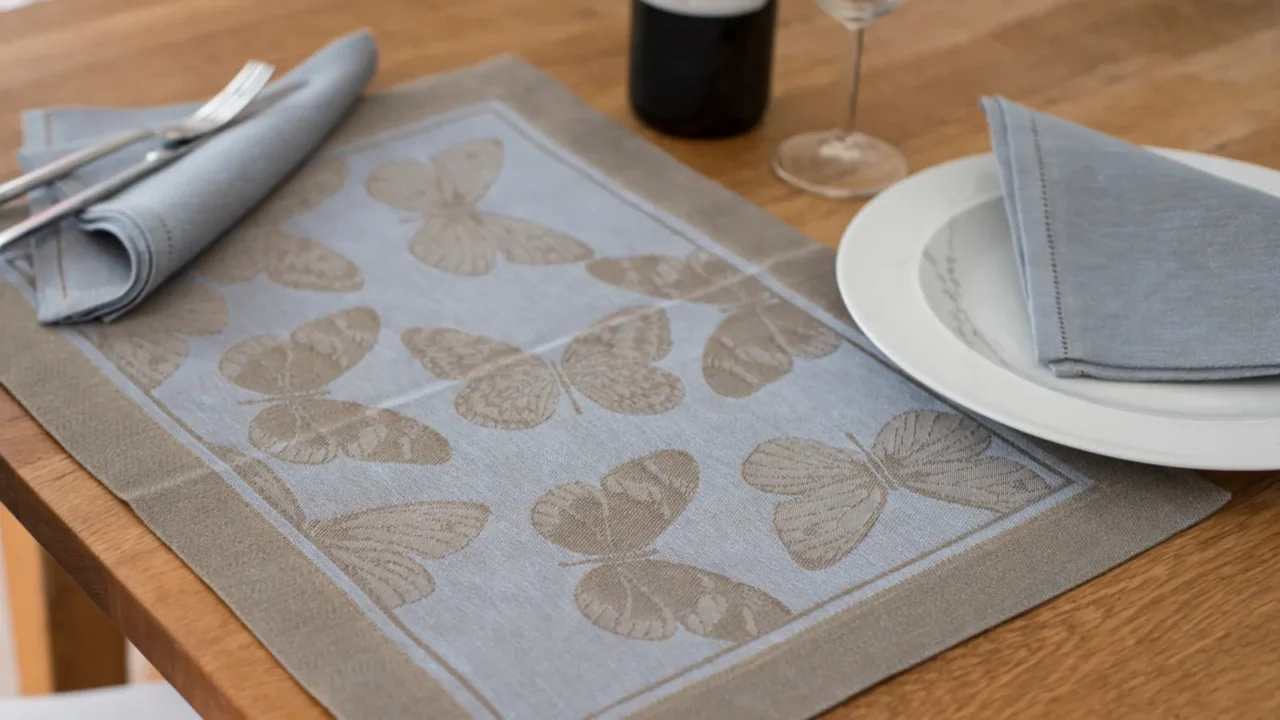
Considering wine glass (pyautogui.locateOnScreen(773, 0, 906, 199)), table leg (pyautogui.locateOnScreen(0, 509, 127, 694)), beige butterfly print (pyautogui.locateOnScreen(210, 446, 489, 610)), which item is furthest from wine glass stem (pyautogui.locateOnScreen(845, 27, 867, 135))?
table leg (pyautogui.locateOnScreen(0, 509, 127, 694))

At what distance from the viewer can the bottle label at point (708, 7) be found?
0.92 m

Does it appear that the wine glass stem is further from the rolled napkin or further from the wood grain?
the wood grain

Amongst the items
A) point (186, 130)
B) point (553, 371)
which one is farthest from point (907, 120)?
point (186, 130)

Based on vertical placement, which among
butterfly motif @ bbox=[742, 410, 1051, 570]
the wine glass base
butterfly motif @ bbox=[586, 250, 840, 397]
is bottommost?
butterfly motif @ bbox=[742, 410, 1051, 570]

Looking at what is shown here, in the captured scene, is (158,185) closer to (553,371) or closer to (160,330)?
(160,330)

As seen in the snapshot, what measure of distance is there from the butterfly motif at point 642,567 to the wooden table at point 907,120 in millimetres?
68

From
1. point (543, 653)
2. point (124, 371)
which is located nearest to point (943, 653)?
point (543, 653)

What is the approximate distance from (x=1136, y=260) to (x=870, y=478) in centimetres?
21

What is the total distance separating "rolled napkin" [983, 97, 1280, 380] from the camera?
728 millimetres

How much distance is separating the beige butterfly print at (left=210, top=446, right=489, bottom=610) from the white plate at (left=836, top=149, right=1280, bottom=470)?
0.24 metres

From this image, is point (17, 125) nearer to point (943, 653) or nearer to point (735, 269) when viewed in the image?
point (735, 269)

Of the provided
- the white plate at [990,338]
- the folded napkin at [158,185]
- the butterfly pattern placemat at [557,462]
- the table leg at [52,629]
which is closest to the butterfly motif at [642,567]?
the butterfly pattern placemat at [557,462]

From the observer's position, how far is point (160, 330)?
0.79 m

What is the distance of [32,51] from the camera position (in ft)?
3.41
